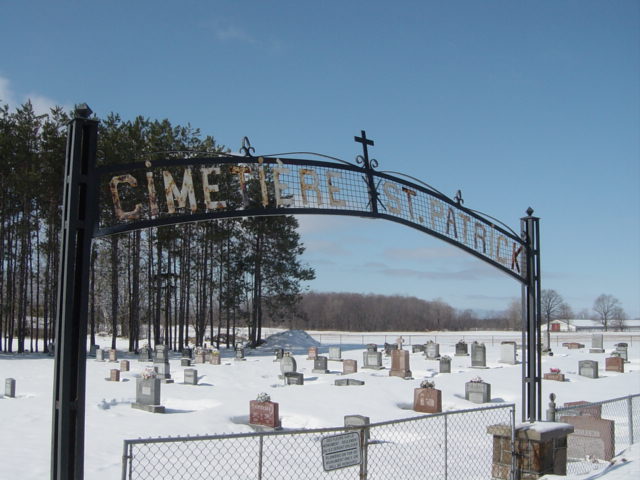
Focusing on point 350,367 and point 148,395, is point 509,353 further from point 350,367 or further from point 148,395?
point 148,395

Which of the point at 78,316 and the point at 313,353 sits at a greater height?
the point at 78,316

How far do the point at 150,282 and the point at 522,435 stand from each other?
32151mm

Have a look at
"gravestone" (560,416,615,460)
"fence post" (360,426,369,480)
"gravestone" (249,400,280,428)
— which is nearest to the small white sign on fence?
"fence post" (360,426,369,480)

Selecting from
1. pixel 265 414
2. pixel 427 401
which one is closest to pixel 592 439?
pixel 427 401

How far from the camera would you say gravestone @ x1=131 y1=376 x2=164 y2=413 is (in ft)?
52.4

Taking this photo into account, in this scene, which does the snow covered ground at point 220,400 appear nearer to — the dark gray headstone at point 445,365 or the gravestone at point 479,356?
the dark gray headstone at point 445,365

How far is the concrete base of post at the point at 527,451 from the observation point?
306 inches

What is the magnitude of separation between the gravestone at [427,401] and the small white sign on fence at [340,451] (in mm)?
11111

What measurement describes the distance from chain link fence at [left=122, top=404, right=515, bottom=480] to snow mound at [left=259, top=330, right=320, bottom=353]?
29222 mm

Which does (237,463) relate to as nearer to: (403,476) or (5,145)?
(403,476)

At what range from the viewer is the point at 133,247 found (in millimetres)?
36438

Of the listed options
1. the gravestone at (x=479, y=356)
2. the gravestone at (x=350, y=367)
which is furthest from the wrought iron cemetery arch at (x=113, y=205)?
the gravestone at (x=479, y=356)

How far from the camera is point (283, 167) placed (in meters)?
6.63

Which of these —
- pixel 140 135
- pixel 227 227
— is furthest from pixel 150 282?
pixel 140 135
